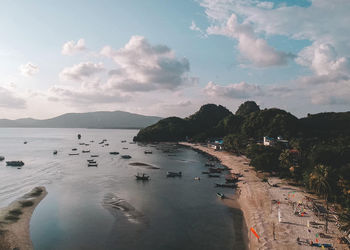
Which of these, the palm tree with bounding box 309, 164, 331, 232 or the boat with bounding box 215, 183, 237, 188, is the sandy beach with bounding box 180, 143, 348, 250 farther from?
the palm tree with bounding box 309, 164, 331, 232

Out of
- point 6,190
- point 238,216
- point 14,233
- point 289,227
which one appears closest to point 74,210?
point 14,233

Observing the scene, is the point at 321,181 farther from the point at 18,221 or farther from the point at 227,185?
the point at 18,221

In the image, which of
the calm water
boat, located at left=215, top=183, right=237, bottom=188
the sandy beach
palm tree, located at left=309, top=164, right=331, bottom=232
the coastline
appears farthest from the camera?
boat, located at left=215, top=183, right=237, bottom=188

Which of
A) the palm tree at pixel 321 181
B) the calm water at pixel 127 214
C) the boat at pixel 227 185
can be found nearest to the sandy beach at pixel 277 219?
the boat at pixel 227 185

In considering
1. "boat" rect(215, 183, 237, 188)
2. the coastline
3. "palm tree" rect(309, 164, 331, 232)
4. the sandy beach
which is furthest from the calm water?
"palm tree" rect(309, 164, 331, 232)

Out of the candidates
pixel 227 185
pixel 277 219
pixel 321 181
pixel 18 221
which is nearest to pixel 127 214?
pixel 18 221

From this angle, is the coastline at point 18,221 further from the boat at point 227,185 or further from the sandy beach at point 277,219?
the boat at point 227,185
